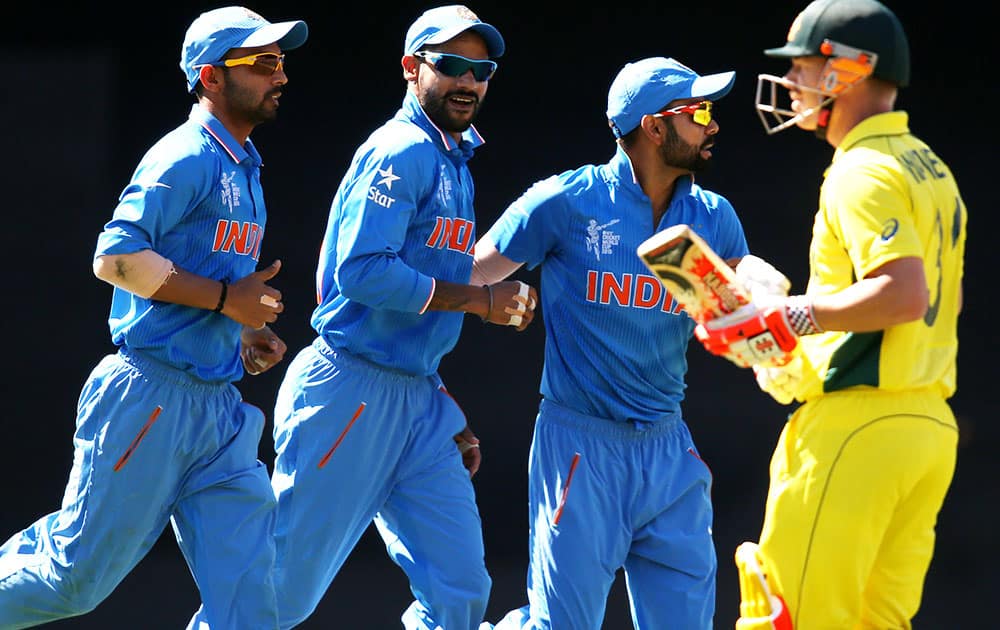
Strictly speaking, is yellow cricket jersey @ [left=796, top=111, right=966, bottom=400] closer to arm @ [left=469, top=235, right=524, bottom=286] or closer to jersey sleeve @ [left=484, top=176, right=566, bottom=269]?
jersey sleeve @ [left=484, top=176, right=566, bottom=269]

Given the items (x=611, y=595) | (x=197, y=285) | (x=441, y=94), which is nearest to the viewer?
(x=197, y=285)

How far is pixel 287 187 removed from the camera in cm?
641

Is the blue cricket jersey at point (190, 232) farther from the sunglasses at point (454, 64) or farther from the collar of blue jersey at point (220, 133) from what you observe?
the sunglasses at point (454, 64)

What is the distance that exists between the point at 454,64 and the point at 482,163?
2.15 m

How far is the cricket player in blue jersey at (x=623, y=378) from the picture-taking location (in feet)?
13.5

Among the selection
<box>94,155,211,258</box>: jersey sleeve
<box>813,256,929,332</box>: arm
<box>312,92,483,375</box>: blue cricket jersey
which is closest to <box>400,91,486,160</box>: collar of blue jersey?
<box>312,92,483,375</box>: blue cricket jersey

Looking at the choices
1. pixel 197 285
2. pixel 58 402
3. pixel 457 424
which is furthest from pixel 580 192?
pixel 58 402

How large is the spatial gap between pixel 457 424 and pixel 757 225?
2.37 m

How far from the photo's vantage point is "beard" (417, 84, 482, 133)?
4.28m

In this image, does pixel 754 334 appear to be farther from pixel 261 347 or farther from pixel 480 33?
pixel 261 347

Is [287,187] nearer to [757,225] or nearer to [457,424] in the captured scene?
[757,225]

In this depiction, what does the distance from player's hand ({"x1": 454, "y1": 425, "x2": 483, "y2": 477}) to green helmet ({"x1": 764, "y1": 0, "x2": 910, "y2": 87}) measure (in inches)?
59.0

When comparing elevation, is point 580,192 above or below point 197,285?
above

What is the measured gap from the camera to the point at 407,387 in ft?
14.0
